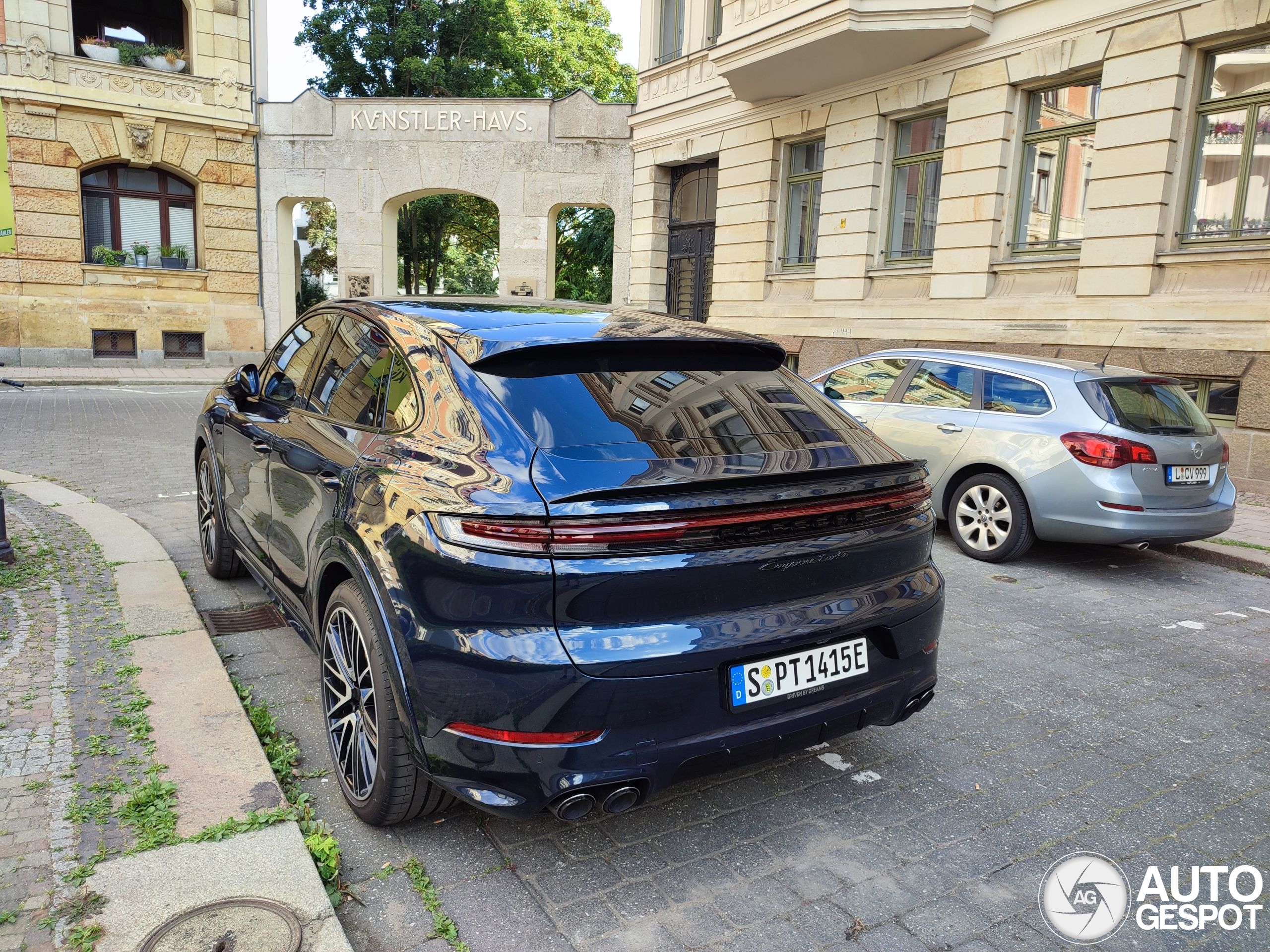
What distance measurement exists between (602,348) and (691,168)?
18.5 m

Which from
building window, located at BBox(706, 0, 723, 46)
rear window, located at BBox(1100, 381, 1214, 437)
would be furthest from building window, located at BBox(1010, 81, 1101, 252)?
building window, located at BBox(706, 0, 723, 46)

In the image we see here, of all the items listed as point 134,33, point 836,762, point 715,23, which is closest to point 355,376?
point 836,762

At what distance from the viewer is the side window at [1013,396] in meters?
6.82

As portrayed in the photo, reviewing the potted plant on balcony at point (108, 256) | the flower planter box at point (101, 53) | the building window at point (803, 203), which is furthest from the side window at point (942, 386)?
the flower planter box at point (101, 53)

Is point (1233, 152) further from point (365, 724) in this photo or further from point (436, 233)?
point (436, 233)

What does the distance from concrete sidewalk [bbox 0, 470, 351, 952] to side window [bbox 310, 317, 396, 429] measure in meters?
1.24

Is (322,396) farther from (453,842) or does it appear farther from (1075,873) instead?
(1075,873)

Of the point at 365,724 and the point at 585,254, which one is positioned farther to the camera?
the point at 585,254

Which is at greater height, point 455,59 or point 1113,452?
point 455,59

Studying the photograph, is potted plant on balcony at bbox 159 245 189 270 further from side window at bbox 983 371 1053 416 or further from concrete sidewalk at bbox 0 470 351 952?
side window at bbox 983 371 1053 416

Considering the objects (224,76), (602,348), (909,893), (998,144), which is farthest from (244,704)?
(224,76)

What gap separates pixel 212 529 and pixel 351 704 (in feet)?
9.43

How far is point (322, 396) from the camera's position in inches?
147

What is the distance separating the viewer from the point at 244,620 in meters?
4.77
